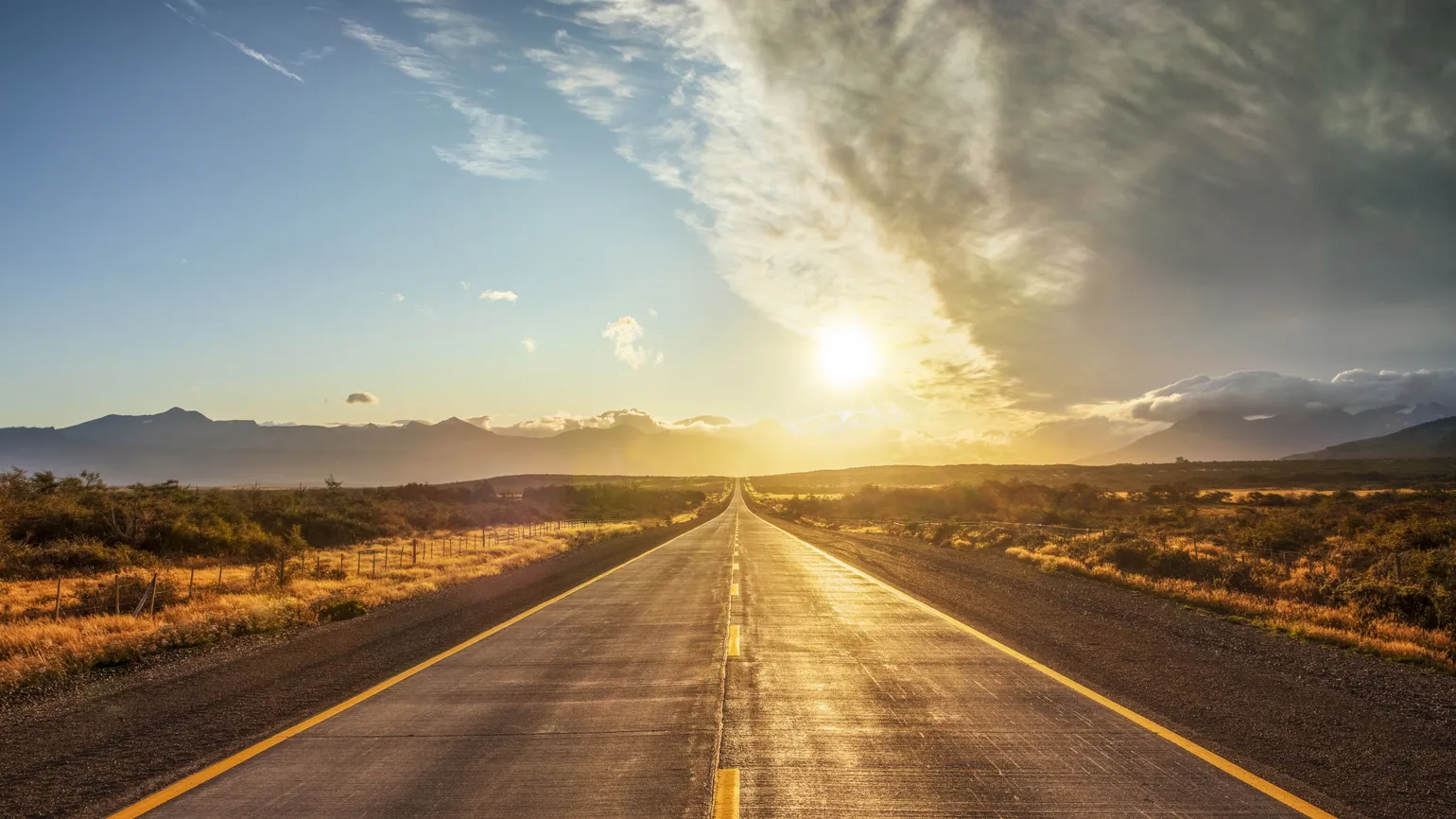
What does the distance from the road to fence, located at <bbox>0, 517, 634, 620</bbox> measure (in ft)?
34.1

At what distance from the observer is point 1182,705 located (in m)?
6.98

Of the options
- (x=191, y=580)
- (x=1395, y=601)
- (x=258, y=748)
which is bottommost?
(x=191, y=580)

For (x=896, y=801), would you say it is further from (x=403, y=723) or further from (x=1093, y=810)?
(x=403, y=723)

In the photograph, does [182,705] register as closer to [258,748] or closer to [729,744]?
[258,748]

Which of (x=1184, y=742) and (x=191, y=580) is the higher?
(x=1184, y=742)

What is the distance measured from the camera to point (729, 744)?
5.75 metres

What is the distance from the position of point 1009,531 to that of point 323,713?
103 feet

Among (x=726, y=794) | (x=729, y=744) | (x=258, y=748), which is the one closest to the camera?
(x=726, y=794)

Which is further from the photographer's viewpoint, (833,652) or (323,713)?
(833,652)

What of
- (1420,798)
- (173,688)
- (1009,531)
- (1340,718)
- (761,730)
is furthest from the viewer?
(1009,531)

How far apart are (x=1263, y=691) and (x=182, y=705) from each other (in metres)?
11.5

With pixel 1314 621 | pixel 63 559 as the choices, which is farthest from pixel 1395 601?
pixel 63 559

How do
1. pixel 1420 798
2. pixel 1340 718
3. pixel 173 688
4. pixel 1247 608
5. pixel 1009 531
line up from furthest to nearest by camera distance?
pixel 1009 531
pixel 1247 608
pixel 173 688
pixel 1340 718
pixel 1420 798

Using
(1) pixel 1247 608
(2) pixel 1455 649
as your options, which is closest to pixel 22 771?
(2) pixel 1455 649
